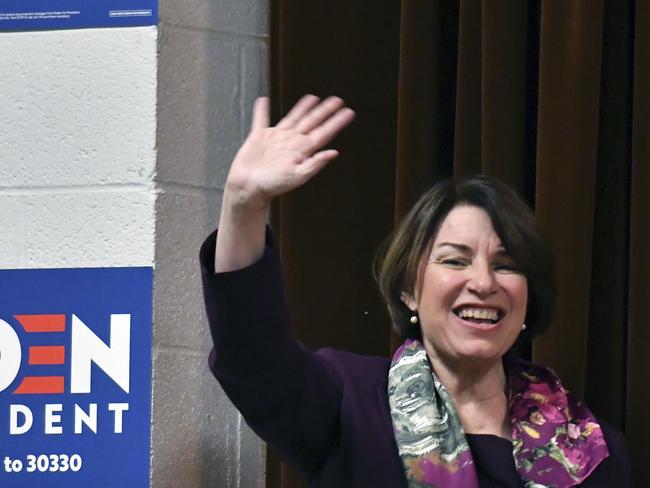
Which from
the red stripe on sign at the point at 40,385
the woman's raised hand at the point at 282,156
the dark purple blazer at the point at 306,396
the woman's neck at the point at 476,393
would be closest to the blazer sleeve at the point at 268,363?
the dark purple blazer at the point at 306,396

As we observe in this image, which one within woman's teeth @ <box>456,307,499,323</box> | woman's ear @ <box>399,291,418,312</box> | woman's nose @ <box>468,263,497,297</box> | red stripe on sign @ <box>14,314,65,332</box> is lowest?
red stripe on sign @ <box>14,314,65,332</box>

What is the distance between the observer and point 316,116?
1.68m

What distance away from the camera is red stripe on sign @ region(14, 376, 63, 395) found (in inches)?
90.0

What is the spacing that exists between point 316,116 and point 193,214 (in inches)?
26.9

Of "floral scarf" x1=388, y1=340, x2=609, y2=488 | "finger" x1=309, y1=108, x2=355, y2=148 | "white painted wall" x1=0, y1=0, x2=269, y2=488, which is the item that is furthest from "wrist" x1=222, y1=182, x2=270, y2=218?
"white painted wall" x1=0, y1=0, x2=269, y2=488

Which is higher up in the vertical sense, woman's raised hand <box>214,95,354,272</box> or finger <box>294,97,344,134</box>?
finger <box>294,97,344,134</box>

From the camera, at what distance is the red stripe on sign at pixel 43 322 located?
7.52ft

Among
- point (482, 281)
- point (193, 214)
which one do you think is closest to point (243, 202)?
point (482, 281)

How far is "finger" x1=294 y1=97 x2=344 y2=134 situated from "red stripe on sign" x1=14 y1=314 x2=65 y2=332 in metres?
0.80

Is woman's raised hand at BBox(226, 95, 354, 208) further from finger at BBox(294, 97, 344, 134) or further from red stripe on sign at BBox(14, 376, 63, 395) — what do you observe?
red stripe on sign at BBox(14, 376, 63, 395)

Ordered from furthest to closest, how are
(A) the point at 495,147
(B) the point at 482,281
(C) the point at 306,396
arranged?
(A) the point at 495,147 < (B) the point at 482,281 < (C) the point at 306,396

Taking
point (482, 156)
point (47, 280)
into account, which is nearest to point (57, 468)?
point (47, 280)

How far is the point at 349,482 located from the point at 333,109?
532mm

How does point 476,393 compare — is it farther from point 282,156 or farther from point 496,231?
point 282,156
